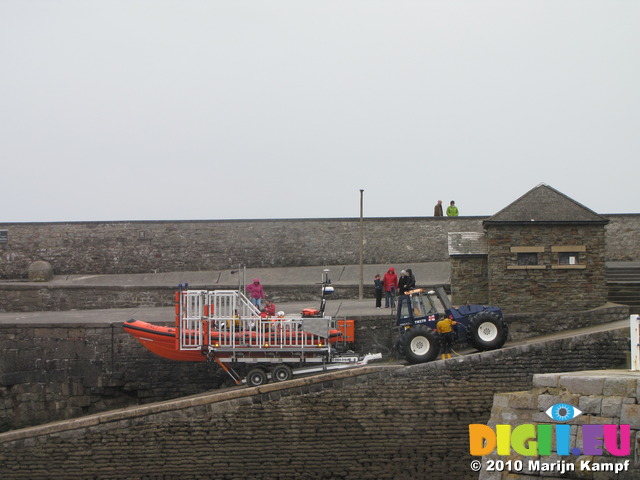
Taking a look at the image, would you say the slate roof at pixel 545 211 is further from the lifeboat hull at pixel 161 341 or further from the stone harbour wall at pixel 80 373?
the lifeboat hull at pixel 161 341

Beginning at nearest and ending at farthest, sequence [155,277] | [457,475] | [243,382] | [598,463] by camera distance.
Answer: [598,463] → [457,475] → [243,382] → [155,277]

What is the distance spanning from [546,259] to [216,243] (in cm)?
1326

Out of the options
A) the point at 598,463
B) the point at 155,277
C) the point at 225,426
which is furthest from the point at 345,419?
the point at 155,277

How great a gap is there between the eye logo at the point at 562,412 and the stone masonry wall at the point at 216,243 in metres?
18.4

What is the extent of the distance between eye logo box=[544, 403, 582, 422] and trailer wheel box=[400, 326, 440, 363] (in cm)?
565

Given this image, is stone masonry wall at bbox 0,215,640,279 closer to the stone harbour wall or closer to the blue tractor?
the stone harbour wall

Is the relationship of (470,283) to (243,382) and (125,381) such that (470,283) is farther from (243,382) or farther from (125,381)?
(125,381)

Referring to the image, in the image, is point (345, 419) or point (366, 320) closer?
point (345, 419)

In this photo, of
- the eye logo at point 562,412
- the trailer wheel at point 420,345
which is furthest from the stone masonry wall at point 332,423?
the eye logo at point 562,412

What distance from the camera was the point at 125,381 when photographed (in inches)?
636

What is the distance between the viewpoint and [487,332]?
45.8 ft

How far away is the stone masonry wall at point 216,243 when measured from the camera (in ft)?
86.2

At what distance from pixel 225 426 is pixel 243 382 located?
1.79 m

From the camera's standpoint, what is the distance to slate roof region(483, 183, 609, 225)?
1595 cm
